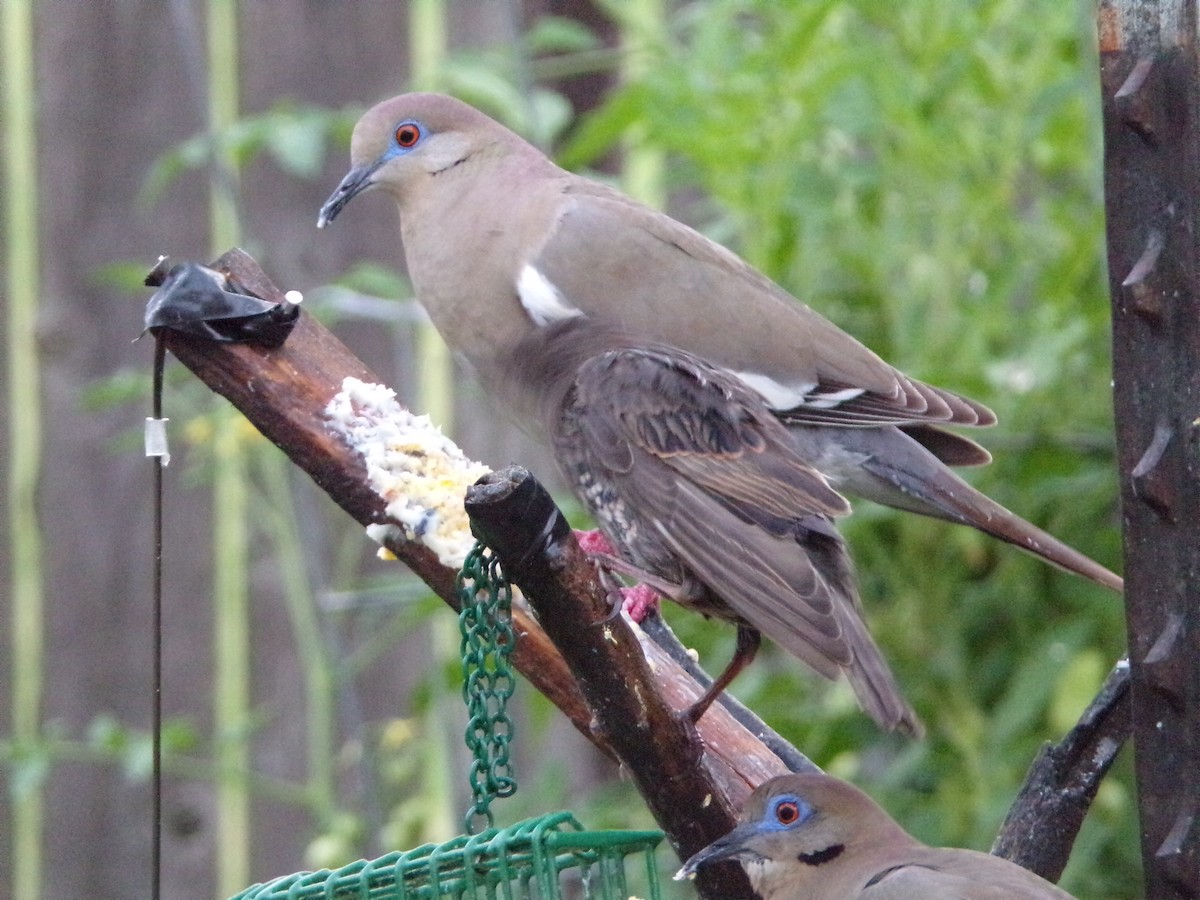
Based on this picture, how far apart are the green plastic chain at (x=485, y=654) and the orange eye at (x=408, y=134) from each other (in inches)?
63.6

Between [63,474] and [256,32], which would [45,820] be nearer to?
[63,474]

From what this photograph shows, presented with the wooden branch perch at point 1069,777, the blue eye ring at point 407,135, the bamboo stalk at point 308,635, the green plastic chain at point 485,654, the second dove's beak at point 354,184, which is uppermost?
the blue eye ring at point 407,135

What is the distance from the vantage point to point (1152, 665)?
179cm

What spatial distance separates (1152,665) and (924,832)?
1.29 m

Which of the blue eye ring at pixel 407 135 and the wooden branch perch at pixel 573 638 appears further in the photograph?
the blue eye ring at pixel 407 135

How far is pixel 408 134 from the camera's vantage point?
3.47m

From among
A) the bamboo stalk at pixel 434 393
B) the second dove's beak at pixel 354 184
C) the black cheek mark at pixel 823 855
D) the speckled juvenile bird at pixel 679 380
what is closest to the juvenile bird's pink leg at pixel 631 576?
the speckled juvenile bird at pixel 679 380

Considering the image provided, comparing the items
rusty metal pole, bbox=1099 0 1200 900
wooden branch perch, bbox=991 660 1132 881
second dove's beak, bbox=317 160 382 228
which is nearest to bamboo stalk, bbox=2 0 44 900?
second dove's beak, bbox=317 160 382 228

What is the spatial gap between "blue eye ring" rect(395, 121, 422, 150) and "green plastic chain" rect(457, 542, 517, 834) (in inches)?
63.5

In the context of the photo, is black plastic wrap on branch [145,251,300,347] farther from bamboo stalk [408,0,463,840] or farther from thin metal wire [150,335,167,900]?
bamboo stalk [408,0,463,840]

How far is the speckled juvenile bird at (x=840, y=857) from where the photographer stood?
82.5 inches

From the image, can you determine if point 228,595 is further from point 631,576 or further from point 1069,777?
Result: point 1069,777

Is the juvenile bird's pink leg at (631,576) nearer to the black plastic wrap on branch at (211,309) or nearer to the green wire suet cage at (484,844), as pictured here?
the green wire suet cage at (484,844)

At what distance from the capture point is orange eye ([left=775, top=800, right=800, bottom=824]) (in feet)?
7.50
